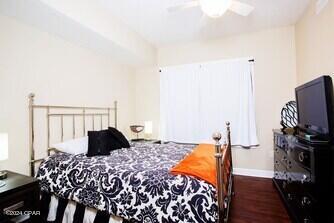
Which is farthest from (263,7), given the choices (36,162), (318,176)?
(36,162)

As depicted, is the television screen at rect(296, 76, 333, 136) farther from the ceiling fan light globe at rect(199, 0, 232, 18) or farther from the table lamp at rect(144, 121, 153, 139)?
the table lamp at rect(144, 121, 153, 139)

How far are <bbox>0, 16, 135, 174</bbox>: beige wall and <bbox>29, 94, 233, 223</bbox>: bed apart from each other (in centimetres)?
12

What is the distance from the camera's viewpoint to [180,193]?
4.57ft

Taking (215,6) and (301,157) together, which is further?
(215,6)

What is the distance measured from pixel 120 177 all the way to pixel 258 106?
2791 mm

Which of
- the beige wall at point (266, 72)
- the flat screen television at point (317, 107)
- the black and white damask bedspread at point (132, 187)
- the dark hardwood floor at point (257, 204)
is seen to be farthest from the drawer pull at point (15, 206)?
the beige wall at point (266, 72)

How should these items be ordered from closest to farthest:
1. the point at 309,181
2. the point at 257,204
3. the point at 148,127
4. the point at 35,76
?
1. the point at 309,181
2. the point at 35,76
3. the point at 257,204
4. the point at 148,127

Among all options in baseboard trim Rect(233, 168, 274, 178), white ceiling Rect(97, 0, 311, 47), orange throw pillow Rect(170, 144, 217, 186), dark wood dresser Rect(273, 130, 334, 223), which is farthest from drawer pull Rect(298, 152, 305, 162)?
white ceiling Rect(97, 0, 311, 47)

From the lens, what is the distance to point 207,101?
12.0 feet

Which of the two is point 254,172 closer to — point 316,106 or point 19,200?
point 316,106

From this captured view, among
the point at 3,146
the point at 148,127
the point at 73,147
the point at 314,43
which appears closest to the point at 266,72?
the point at 314,43

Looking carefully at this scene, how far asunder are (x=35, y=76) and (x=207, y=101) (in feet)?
9.21

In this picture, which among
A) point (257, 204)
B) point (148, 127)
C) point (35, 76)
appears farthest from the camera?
point (148, 127)

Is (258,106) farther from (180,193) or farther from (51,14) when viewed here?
(51,14)
